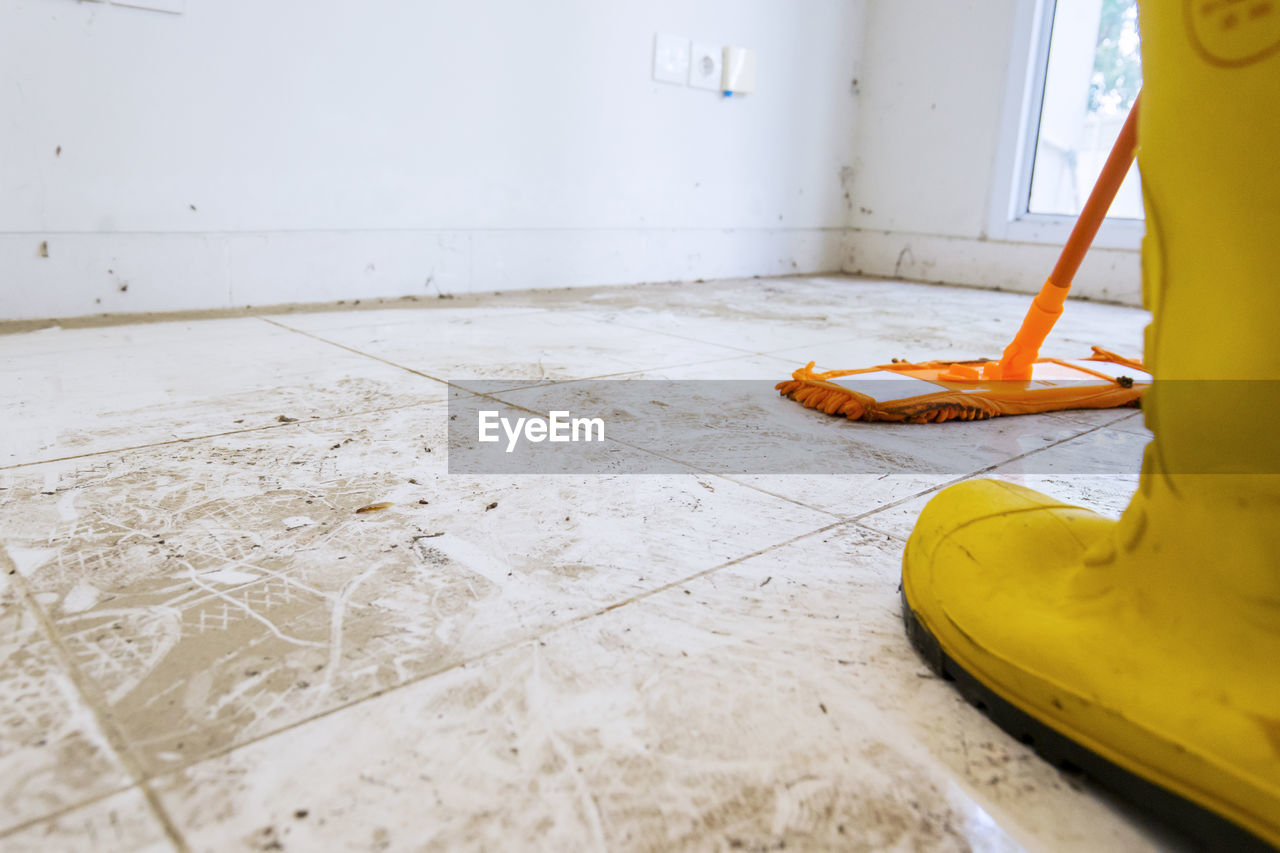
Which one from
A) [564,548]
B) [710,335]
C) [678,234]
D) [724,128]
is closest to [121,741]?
[564,548]

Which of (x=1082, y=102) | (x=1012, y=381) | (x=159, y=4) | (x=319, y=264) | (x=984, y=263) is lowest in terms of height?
(x=1012, y=381)

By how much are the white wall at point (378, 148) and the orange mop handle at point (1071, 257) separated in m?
1.75

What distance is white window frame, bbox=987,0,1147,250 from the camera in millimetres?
3320

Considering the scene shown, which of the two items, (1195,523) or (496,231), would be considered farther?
(496,231)

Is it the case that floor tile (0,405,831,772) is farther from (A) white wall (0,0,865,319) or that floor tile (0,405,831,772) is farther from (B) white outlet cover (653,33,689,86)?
(B) white outlet cover (653,33,689,86)

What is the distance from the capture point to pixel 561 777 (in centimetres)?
51

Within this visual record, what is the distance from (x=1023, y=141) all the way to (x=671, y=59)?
1.53 m

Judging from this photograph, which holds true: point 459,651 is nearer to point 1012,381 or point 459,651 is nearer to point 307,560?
point 307,560

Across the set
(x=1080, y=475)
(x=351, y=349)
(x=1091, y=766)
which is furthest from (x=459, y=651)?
(x=351, y=349)

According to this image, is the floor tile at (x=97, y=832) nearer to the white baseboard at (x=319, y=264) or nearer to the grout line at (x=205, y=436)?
the grout line at (x=205, y=436)

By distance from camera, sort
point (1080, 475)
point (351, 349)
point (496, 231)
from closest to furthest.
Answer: point (1080, 475)
point (351, 349)
point (496, 231)

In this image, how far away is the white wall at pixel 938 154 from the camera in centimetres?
341

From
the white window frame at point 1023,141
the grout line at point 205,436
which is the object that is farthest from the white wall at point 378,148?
the grout line at point 205,436

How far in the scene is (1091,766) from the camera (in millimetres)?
501
